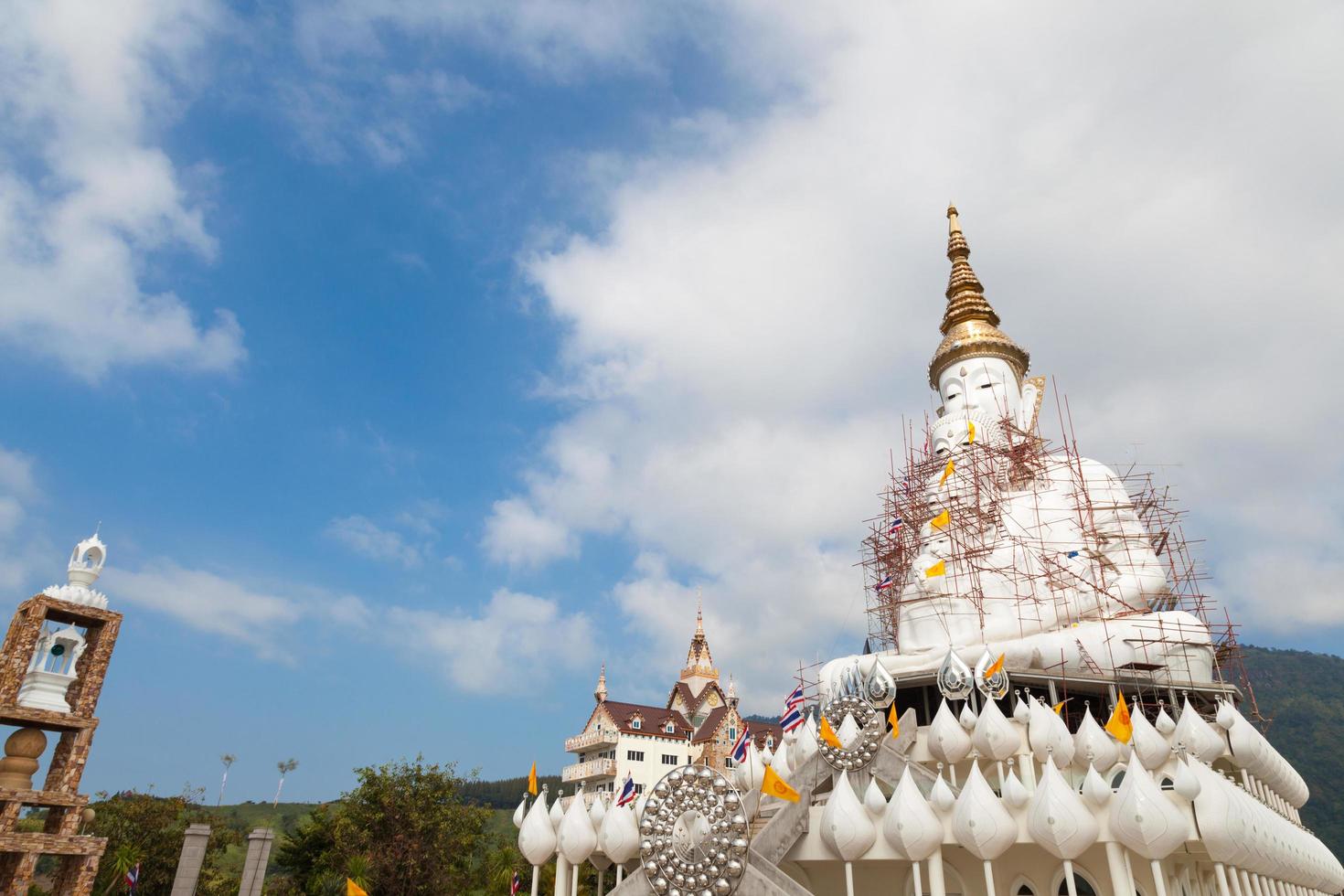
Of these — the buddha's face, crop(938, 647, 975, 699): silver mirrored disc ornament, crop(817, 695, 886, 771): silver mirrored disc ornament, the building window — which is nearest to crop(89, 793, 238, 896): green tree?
crop(817, 695, 886, 771): silver mirrored disc ornament

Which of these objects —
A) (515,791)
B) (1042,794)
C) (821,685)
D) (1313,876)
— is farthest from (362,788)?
(515,791)

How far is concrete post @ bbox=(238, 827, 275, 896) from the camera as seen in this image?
26.2 metres

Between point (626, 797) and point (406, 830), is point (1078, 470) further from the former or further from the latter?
point (406, 830)

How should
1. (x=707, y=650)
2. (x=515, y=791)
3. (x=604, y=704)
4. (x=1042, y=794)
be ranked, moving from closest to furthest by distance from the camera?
1. (x=1042, y=794)
2. (x=604, y=704)
3. (x=707, y=650)
4. (x=515, y=791)

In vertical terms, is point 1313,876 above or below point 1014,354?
below

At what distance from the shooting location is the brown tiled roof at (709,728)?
174ft

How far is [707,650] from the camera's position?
6303 cm

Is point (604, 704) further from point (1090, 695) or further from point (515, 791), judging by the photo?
point (515, 791)

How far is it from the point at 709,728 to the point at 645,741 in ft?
16.2

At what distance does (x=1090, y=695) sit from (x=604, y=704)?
29.2m

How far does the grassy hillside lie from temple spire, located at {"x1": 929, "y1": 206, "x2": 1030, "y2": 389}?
124 feet

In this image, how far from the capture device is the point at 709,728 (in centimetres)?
5341

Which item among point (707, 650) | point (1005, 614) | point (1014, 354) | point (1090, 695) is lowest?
point (1090, 695)

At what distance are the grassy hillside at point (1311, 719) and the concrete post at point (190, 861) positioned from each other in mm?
61540
